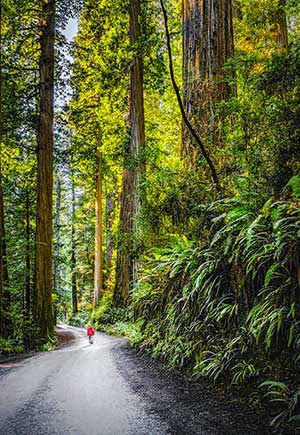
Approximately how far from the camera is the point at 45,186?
35.9 feet

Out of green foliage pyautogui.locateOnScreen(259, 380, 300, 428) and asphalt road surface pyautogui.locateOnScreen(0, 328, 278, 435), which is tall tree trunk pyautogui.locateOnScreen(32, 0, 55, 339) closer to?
asphalt road surface pyautogui.locateOnScreen(0, 328, 278, 435)

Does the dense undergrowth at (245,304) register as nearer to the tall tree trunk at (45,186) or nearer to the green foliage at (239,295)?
the green foliage at (239,295)

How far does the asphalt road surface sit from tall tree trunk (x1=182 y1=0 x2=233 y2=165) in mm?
3796

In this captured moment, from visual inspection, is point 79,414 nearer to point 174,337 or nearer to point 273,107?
point 174,337

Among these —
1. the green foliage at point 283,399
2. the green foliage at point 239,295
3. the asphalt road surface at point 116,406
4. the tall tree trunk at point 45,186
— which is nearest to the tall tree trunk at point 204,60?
the green foliage at point 239,295

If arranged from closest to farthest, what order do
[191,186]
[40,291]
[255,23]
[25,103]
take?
[191,186]
[40,291]
[255,23]
[25,103]

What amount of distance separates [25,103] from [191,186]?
27.6 ft

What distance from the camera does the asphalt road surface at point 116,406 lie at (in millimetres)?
2318

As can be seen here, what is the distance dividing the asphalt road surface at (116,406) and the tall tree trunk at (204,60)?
3796 millimetres

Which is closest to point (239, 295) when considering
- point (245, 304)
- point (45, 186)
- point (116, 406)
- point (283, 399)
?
point (245, 304)

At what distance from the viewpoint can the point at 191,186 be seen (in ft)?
18.0

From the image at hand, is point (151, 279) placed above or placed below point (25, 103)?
below

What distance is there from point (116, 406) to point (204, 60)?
589 centimetres

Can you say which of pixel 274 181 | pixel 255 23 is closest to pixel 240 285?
pixel 274 181
